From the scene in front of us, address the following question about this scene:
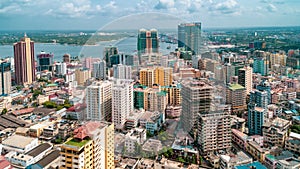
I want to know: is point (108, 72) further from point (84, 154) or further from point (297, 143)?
Answer: point (297, 143)

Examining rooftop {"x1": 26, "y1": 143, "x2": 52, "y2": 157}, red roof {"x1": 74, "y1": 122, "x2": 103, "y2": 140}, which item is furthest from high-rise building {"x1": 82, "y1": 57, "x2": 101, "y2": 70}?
rooftop {"x1": 26, "y1": 143, "x2": 52, "y2": 157}

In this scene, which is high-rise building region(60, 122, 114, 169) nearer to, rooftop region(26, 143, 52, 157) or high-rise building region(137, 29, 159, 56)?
high-rise building region(137, 29, 159, 56)

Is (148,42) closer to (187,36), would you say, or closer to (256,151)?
(187,36)

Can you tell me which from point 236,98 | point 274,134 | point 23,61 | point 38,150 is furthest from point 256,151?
point 23,61

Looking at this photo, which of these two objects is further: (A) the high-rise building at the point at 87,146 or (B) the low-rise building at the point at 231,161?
(B) the low-rise building at the point at 231,161

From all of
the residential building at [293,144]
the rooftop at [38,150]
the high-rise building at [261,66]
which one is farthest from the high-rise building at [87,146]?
the high-rise building at [261,66]

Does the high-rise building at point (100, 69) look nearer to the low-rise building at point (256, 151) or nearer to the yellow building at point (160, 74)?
the yellow building at point (160, 74)
